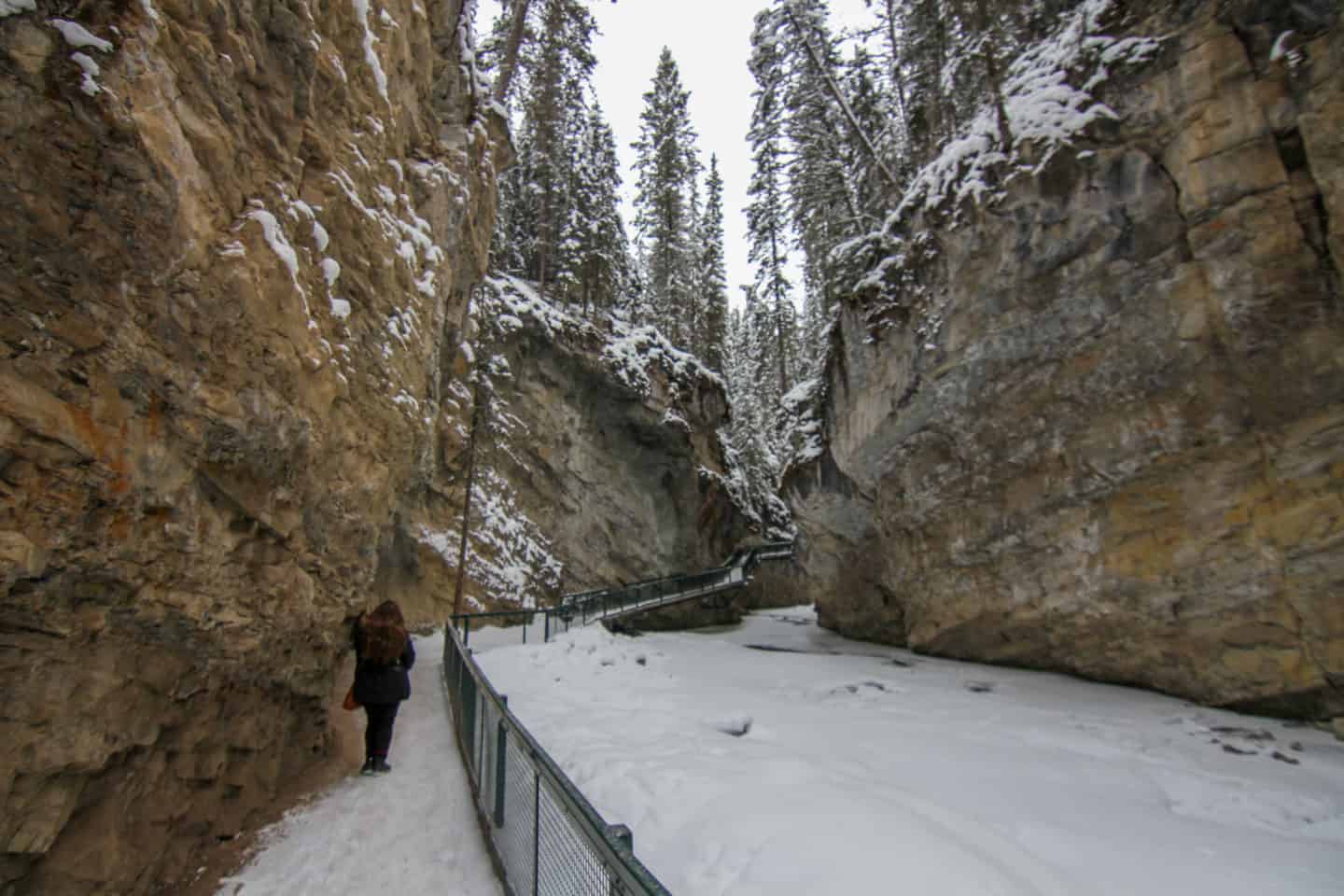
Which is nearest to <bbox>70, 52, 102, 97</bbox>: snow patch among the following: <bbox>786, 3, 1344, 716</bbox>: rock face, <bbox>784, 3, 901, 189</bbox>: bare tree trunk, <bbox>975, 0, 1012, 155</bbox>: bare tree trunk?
<bbox>786, 3, 1344, 716</bbox>: rock face

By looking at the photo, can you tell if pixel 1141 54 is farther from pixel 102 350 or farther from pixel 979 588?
pixel 102 350

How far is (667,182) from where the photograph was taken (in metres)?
36.6

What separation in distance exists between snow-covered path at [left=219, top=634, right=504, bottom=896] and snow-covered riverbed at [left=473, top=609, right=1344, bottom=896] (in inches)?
43.5

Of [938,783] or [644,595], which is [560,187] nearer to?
[644,595]

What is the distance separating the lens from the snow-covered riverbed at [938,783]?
13.8 feet

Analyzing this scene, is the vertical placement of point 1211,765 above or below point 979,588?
below

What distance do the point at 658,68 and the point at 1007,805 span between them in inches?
1739

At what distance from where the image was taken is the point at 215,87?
4.92m

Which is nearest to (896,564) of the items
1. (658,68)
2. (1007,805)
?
(1007,805)

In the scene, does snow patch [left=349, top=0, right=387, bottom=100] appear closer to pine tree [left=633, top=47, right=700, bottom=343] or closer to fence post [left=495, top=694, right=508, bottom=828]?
fence post [left=495, top=694, right=508, bottom=828]

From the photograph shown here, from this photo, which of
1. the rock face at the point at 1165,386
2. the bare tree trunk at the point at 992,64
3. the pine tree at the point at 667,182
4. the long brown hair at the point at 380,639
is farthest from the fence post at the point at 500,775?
the pine tree at the point at 667,182

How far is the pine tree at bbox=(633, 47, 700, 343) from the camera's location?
121 ft

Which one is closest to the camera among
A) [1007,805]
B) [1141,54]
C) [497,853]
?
[497,853]

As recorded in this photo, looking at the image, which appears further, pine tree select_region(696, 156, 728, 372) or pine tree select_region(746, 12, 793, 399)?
pine tree select_region(696, 156, 728, 372)
